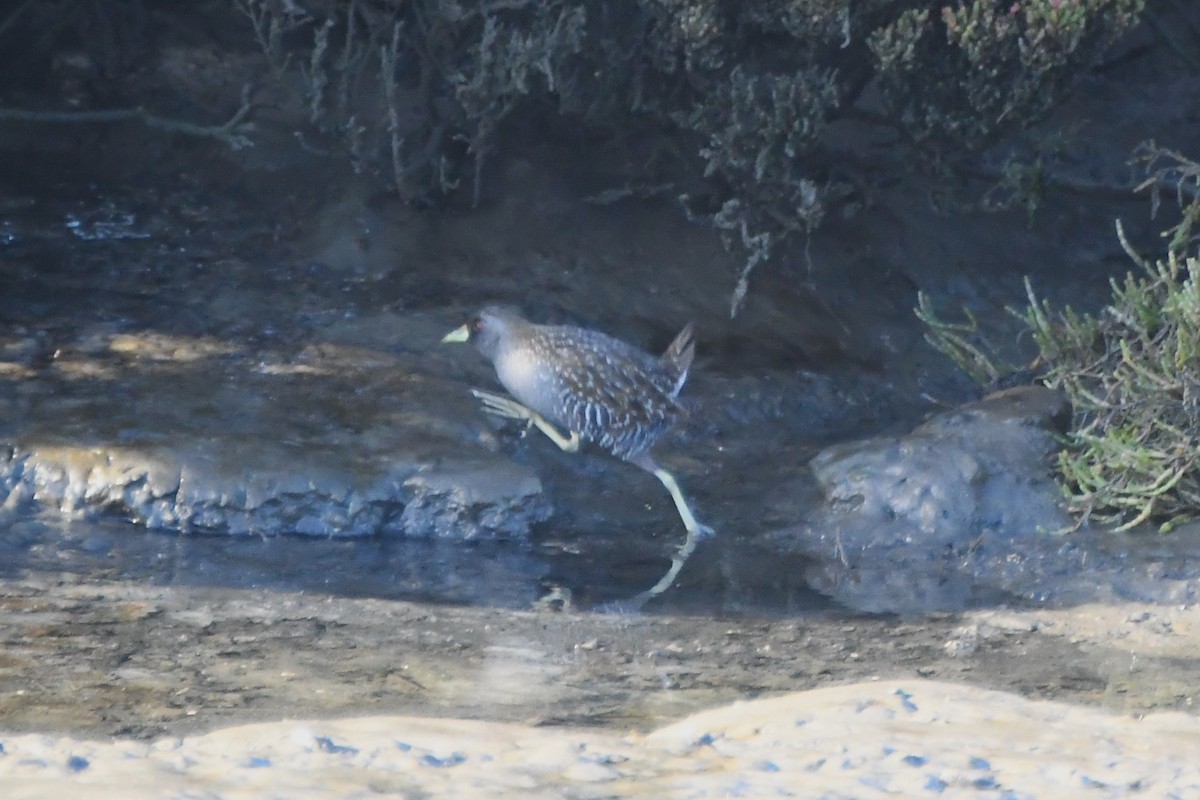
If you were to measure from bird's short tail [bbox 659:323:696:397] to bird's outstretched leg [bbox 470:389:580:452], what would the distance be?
552 mm

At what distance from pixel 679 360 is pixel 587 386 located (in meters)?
0.59

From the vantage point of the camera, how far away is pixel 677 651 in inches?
204

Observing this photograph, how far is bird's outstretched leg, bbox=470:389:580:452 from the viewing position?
289 inches

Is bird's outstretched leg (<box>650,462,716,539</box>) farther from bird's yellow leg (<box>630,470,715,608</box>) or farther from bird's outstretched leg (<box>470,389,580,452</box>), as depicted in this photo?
bird's outstretched leg (<box>470,389,580,452</box>)

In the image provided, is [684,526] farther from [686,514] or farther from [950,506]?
[950,506]

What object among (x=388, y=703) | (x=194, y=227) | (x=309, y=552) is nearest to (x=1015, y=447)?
(x=309, y=552)

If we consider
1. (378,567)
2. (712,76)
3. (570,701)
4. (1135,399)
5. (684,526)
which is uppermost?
(712,76)

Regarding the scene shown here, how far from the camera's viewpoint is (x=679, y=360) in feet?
24.4

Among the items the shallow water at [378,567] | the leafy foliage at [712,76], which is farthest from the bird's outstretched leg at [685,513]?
the leafy foliage at [712,76]

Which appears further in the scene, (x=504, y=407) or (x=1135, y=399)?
(x=504, y=407)

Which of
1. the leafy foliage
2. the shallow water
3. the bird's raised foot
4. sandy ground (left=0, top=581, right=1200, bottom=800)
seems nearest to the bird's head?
the bird's raised foot

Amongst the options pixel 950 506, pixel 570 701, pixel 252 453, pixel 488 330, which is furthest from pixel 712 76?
pixel 570 701

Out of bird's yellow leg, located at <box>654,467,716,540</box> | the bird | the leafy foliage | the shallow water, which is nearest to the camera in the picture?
the shallow water

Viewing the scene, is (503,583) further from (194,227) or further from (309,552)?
(194,227)
